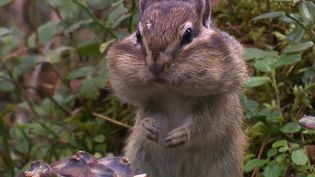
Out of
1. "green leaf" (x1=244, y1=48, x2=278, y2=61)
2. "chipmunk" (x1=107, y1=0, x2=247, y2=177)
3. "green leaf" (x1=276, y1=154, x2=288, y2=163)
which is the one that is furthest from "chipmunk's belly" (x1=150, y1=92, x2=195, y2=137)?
"green leaf" (x1=244, y1=48, x2=278, y2=61)

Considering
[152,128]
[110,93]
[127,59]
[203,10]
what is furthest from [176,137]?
[110,93]

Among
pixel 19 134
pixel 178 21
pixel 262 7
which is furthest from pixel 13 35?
pixel 178 21

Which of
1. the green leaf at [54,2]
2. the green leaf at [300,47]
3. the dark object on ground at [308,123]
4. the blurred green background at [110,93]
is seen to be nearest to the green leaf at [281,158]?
the blurred green background at [110,93]

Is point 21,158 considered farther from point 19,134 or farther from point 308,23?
point 308,23

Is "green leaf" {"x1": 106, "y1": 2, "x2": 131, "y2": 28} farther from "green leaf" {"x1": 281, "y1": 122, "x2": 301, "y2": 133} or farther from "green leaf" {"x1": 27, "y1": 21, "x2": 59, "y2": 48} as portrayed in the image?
"green leaf" {"x1": 281, "y1": 122, "x2": 301, "y2": 133}

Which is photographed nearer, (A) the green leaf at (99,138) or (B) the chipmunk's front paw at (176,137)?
(B) the chipmunk's front paw at (176,137)

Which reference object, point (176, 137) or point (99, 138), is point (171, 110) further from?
point (99, 138)

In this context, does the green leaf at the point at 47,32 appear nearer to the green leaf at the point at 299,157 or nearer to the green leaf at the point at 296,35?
the green leaf at the point at 296,35
